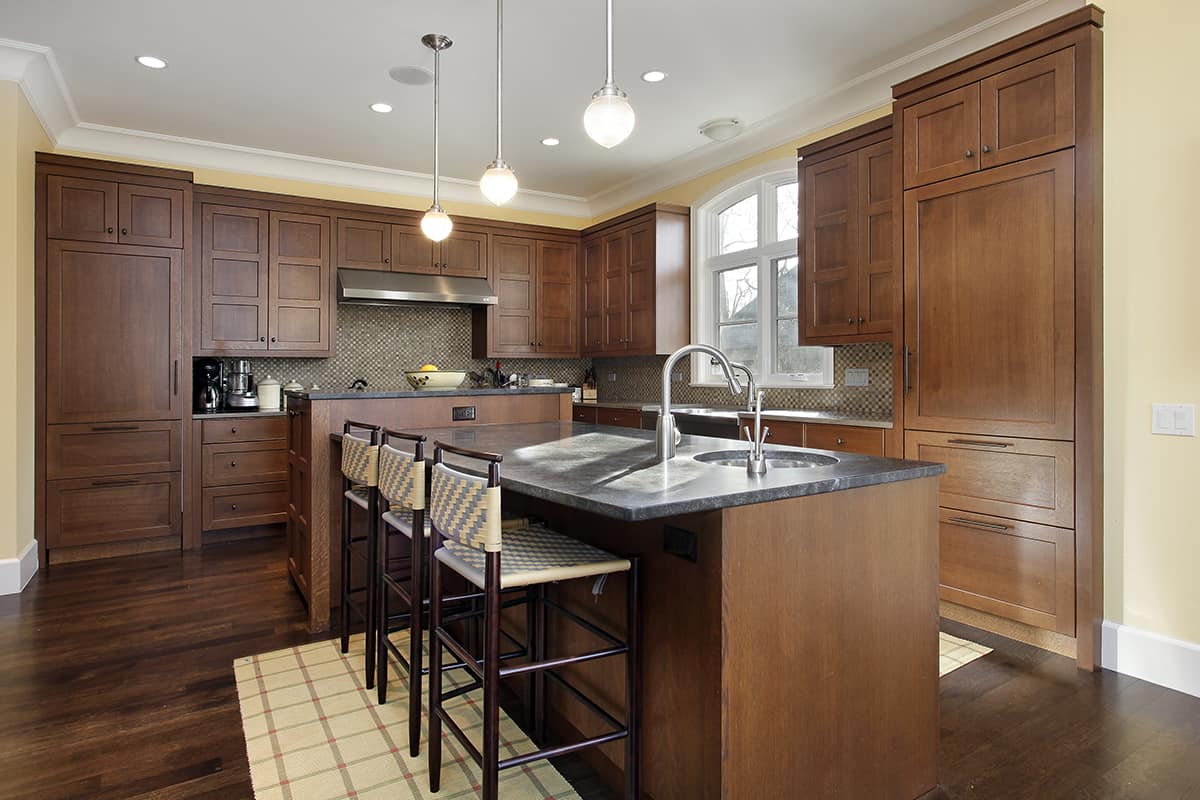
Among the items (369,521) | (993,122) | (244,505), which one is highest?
(993,122)

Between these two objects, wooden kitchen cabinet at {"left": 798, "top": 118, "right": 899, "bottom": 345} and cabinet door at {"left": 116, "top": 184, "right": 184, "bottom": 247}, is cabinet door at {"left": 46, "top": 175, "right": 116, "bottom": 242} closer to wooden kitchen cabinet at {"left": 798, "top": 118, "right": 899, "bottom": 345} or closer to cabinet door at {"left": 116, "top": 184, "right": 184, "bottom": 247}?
cabinet door at {"left": 116, "top": 184, "right": 184, "bottom": 247}

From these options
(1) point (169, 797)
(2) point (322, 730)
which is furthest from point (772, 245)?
(1) point (169, 797)

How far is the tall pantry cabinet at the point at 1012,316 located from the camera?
257 cm

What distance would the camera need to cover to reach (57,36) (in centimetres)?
→ 337

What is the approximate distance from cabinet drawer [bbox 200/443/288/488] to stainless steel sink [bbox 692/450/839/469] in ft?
12.3

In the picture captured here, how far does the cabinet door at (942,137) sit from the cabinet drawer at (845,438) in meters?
1.20

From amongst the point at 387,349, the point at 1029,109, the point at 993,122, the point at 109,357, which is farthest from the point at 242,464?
the point at 1029,109

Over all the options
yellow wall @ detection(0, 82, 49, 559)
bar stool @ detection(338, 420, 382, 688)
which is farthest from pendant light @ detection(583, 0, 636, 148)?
yellow wall @ detection(0, 82, 49, 559)

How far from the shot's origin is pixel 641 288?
5598 mm

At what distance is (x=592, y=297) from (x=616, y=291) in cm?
39

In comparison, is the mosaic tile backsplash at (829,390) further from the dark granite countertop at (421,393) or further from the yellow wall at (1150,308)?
the yellow wall at (1150,308)

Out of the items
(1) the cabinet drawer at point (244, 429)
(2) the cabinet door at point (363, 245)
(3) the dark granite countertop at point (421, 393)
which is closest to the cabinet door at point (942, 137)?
(3) the dark granite countertop at point (421, 393)

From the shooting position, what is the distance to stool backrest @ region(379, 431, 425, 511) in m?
1.99

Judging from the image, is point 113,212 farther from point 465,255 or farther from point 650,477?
point 650,477
